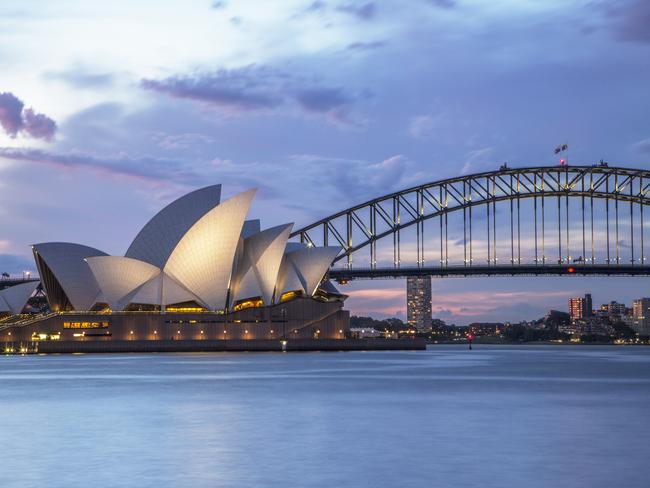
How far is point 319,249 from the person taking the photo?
106 metres

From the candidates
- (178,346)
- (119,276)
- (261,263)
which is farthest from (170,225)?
(178,346)

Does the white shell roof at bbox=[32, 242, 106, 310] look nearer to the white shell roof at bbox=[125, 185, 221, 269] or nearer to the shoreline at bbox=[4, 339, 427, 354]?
the shoreline at bbox=[4, 339, 427, 354]

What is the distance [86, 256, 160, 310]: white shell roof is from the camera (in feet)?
314

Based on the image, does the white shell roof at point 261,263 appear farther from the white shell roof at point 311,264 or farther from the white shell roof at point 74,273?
the white shell roof at point 74,273

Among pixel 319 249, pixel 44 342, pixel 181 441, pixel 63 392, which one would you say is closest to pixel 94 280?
pixel 44 342

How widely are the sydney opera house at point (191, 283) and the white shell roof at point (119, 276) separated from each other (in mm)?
95

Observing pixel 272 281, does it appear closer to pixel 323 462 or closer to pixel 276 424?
pixel 276 424

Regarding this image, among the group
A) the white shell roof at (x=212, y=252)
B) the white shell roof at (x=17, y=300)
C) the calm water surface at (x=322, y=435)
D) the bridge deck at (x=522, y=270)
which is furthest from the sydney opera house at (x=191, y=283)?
the calm water surface at (x=322, y=435)

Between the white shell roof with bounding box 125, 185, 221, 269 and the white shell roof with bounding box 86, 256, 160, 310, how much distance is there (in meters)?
1.34

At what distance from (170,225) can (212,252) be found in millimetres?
4801

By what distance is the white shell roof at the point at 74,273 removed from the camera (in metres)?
100

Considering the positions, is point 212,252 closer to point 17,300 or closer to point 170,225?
point 170,225

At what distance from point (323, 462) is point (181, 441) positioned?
4.86 m

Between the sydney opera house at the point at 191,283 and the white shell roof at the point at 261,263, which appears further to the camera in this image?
the white shell roof at the point at 261,263
